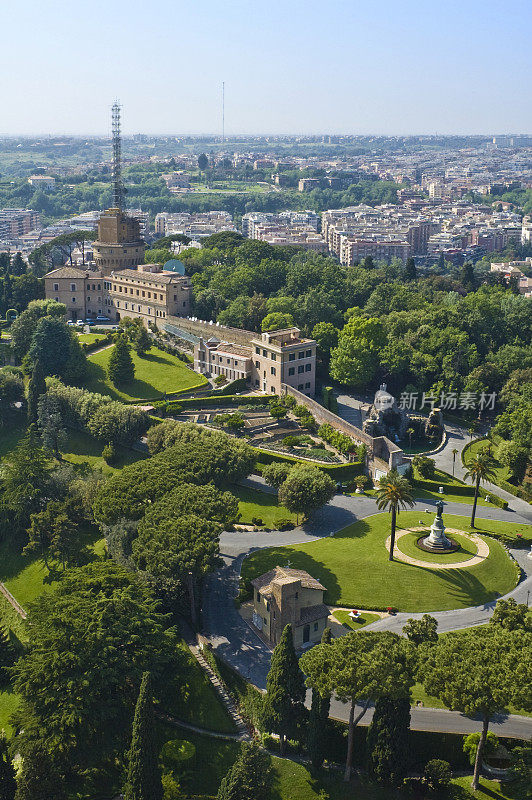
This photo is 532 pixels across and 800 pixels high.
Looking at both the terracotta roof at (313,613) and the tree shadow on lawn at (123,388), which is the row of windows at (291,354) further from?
the terracotta roof at (313,613)

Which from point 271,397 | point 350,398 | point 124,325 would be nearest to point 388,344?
point 350,398

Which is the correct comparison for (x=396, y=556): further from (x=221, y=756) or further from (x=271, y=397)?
(x=271, y=397)

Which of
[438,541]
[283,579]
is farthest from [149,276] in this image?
[283,579]

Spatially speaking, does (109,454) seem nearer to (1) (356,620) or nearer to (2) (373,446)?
(2) (373,446)

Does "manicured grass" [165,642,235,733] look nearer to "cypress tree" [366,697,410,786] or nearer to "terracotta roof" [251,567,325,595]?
"terracotta roof" [251,567,325,595]

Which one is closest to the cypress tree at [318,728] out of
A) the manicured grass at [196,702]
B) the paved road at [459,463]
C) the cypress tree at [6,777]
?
the manicured grass at [196,702]

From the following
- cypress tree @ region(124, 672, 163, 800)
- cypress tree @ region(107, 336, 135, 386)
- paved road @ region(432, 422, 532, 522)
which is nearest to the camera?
cypress tree @ region(124, 672, 163, 800)

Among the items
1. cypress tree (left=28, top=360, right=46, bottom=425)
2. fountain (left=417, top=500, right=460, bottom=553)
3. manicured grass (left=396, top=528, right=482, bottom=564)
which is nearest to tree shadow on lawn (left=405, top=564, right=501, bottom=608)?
manicured grass (left=396, top=528, right=482, bottom=564)
